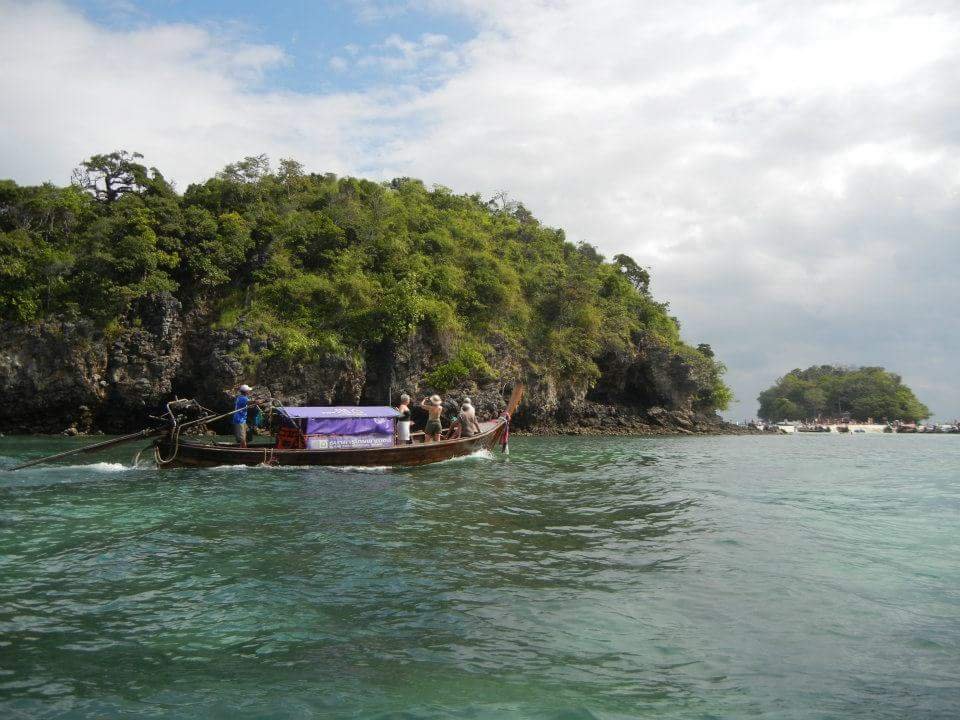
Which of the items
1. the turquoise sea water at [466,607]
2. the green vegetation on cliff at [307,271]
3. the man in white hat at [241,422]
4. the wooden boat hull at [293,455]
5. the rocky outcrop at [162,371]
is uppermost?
the green vegetation on cliff at [307,271]

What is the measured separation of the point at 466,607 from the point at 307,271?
3061 cm

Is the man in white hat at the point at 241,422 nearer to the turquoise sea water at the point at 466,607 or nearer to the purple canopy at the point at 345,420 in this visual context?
the purple canopy at the point at 345,420

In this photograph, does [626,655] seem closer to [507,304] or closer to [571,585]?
[571,585]

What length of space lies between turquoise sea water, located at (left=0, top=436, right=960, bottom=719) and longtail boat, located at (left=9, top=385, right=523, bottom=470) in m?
3.35

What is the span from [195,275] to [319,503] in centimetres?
2372

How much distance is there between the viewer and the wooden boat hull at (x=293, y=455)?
15375mm

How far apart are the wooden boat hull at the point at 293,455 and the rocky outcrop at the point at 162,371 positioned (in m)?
14.0

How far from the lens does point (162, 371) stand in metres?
29.5

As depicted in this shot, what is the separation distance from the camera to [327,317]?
32094mm

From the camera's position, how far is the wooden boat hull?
15375 millimetres

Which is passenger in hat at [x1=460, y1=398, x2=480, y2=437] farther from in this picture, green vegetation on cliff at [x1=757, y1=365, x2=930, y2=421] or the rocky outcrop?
green vegetation on cliff at [x1=757, y1=365, x2=930, y2=421]

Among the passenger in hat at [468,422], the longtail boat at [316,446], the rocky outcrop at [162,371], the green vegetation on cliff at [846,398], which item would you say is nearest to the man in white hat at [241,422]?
the longtail boat at [316,446]

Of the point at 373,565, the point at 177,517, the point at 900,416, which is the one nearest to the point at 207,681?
the point at 373,565

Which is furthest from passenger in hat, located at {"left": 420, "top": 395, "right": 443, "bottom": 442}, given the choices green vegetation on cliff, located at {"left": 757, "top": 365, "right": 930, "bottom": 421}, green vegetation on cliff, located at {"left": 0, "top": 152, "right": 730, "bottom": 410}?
green vegetation on cliff, located at {"left": 757, "top": 365, "right": 930, "bottom": 421}
